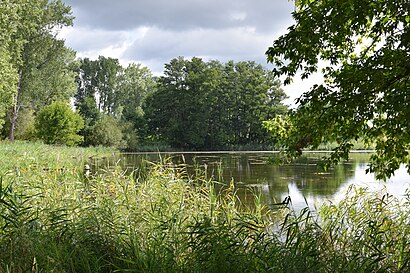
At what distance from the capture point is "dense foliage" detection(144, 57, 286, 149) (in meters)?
49.1

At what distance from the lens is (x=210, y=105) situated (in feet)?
165

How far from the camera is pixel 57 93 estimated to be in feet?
109

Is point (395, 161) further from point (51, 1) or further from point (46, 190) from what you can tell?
point (51, 1)

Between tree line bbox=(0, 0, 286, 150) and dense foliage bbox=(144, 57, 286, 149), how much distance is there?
0.38 feet

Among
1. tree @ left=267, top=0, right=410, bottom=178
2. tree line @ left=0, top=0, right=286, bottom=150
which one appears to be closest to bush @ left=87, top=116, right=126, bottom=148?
tree line @ left=0, top=0, right=286, bottom=150

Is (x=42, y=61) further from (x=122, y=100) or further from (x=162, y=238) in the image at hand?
(x=122, y=100)

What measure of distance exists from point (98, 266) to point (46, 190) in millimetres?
1938

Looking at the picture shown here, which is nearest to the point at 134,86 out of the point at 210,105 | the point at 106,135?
the point at 210,105

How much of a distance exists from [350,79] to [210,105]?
152ft

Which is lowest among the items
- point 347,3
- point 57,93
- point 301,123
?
point 301,123

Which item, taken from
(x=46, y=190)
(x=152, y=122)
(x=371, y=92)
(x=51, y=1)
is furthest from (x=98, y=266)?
(x=152, y=122)

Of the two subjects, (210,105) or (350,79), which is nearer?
(350,79)

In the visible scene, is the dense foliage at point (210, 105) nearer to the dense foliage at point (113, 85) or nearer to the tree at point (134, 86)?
the dense foliage at point (113, 85)

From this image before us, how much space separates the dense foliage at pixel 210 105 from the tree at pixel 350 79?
43546 millimetres
